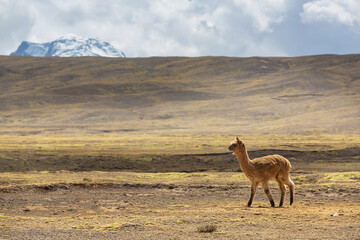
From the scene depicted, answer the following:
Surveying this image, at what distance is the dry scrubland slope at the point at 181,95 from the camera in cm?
9312

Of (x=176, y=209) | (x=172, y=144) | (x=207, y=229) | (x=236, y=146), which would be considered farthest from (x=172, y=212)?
(x=172, y=144)

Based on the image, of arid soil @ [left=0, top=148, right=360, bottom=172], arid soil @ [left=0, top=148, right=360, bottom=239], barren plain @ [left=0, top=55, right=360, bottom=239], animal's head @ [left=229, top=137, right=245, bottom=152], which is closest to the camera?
arid soil @ [left=0, top=148, right=360, bottom=239]

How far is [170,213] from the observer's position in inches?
545

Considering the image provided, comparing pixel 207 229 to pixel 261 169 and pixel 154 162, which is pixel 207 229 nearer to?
pixel 261 169

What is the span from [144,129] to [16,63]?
110 meters

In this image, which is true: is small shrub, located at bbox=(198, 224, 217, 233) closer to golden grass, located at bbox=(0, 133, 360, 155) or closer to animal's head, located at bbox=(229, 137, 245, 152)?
animal's head, located at bbox=(229, 137, 245, 152)

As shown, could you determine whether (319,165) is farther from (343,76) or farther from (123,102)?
(343,76)

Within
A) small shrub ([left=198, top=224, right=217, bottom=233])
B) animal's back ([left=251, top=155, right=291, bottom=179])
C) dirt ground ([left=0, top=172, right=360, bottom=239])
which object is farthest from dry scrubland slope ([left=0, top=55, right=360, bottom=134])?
small shrub ([left=198, top=224, right=217, bottom=233])

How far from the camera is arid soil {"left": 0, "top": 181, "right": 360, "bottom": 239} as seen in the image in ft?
35.6

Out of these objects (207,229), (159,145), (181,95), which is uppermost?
(181,95)


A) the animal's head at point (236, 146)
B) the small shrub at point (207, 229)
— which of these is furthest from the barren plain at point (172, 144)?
the animal's head at point (236, 146)

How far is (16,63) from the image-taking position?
184375 millimetres

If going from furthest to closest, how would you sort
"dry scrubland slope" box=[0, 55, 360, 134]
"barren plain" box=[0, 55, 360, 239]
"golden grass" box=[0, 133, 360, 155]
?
"dry scrubland slope" box=[0, 55, 360, 134] → "golden grass" box=[0, 133, 360, 155] → "barren plain" box=[0, 55, 360, 239]

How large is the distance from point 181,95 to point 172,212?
120 meters
